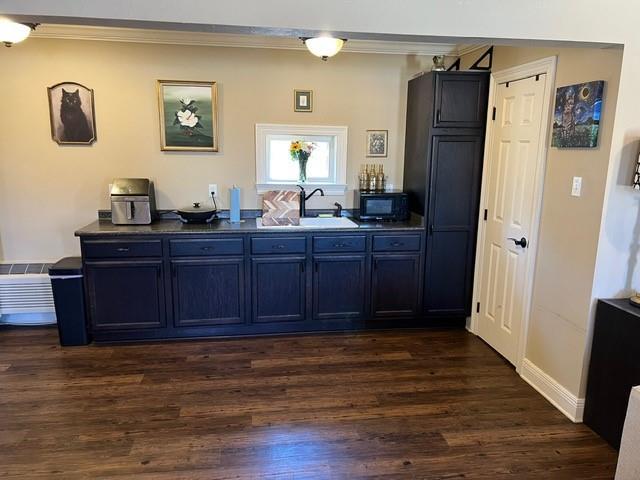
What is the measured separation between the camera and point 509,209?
331 cm

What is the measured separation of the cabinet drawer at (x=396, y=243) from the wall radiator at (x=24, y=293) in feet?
8.97

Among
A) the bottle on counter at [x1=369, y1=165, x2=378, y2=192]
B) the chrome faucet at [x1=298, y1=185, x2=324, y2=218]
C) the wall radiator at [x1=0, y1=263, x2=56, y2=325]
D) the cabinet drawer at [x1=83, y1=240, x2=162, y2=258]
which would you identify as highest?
the bottle on counter at [x1=369, y1=165, x2=378, y2=192]

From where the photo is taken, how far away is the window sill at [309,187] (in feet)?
13.2

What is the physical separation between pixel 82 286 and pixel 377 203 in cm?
243

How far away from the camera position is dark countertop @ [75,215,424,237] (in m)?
3.40

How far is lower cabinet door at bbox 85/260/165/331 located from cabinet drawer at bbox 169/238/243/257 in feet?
0.57

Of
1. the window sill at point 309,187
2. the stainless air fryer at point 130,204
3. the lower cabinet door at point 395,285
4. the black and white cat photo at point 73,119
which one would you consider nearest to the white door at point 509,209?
the lower cabinet door at point 395,285

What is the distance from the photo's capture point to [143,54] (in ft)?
12.2

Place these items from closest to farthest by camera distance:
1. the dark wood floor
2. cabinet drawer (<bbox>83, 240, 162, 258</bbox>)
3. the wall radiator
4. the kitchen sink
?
the dark wood floor, cabinet drawer (<bbox>83, 240, 162, 258</bbox>), the kitchen sink, the wall radiator

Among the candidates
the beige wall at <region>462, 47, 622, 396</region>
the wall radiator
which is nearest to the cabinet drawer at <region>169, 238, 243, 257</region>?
the wall radiator

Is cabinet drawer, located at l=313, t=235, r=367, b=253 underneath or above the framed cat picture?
underneath

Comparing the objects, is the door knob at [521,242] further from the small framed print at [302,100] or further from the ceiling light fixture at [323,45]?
the small framed print at [302,100]

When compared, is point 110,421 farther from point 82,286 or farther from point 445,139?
point 445,139

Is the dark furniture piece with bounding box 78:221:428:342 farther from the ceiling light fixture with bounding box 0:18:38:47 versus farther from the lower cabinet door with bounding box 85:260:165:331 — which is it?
the ceiling light fixture with bounding box 0:18:38:47
